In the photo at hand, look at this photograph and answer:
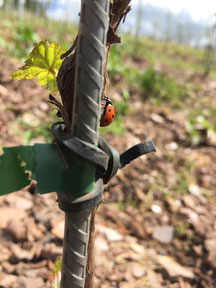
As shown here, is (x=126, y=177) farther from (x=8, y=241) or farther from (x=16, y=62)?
(x=16, y=62)

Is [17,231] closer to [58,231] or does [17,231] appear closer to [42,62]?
[58,231]

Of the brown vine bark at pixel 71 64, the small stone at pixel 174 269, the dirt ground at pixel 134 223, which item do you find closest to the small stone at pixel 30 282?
the dirt ground at pixel 134 223

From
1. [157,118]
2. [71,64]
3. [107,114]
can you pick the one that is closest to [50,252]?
[107,114]

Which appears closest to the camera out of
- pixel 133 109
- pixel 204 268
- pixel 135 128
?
pixel 204 268

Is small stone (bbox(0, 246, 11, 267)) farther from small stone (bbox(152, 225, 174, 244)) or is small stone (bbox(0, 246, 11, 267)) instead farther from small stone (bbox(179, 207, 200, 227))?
small stone (bbox(179, 207, 200, 227))

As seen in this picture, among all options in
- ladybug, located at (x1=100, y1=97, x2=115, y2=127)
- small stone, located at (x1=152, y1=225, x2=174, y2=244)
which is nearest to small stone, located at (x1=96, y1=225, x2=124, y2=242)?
small stone, located at (x1=152, y1=225, x2=174, y2=244)

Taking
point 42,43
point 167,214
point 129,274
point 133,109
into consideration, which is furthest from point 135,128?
point 42,43
